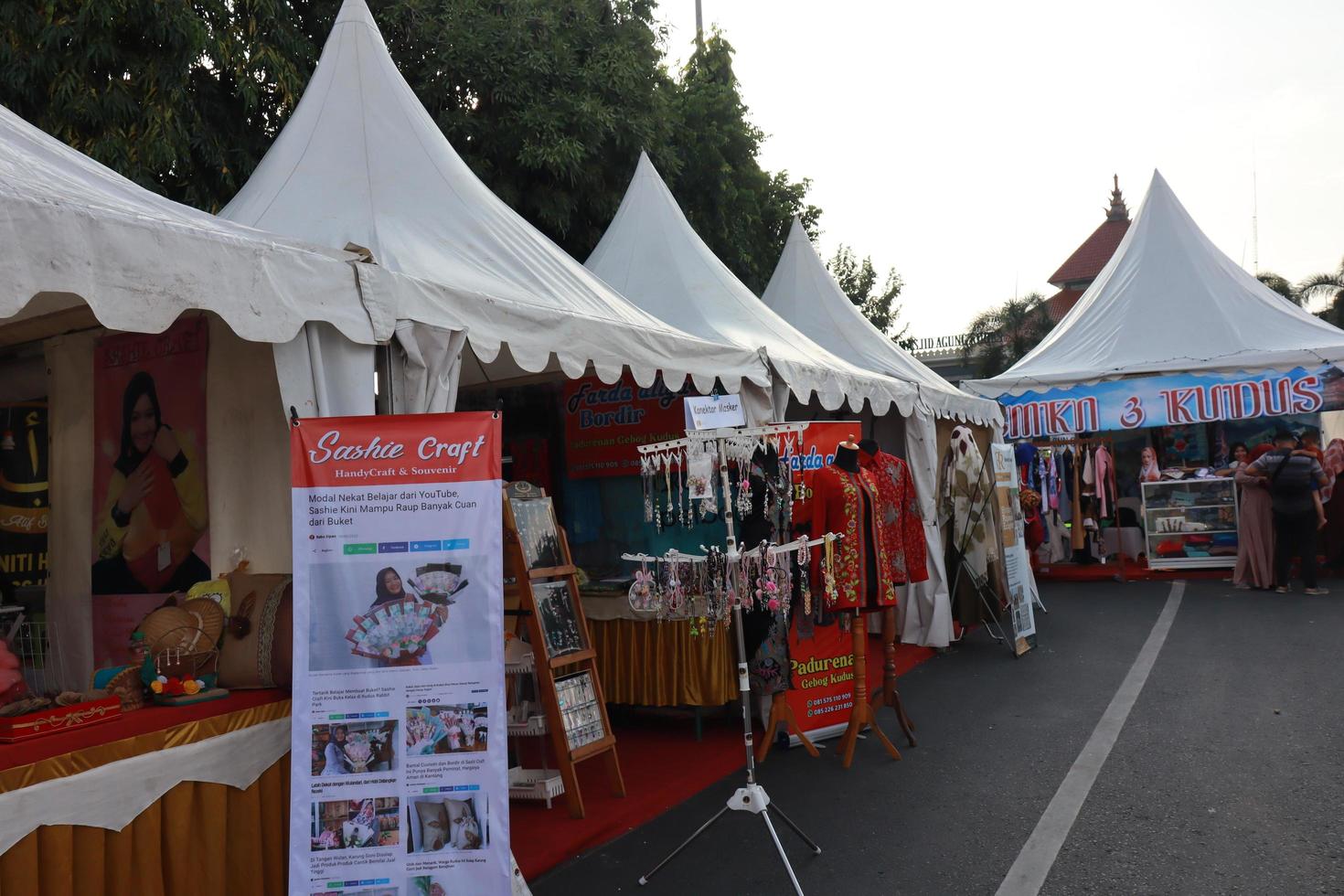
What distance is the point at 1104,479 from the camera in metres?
13.5

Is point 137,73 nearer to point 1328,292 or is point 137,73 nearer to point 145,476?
point 145,476

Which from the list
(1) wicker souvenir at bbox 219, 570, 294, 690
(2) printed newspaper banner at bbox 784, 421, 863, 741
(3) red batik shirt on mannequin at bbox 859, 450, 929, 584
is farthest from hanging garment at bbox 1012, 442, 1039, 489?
(1) wicker souvenir at bbox 219, 570, 294, 690

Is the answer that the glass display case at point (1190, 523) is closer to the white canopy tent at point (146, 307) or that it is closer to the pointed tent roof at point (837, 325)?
the pointed tent roof at point (837, 325)

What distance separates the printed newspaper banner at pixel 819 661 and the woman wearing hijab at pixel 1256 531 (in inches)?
303

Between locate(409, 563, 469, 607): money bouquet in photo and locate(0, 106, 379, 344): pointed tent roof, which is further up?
locate(0, 106, 379, 344): pointed tent roof

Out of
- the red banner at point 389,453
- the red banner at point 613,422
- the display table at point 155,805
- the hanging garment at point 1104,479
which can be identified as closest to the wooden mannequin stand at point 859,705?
the red banner at point 613,422

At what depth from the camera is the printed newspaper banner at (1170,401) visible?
507 inches

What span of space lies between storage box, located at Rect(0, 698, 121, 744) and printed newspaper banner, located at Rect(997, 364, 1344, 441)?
43.8 feet

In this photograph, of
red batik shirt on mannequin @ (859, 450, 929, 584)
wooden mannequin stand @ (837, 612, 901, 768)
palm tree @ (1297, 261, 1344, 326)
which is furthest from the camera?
palm tree @ (1297, 261, 1344, 326)

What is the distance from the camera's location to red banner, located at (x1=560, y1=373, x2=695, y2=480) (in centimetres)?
701

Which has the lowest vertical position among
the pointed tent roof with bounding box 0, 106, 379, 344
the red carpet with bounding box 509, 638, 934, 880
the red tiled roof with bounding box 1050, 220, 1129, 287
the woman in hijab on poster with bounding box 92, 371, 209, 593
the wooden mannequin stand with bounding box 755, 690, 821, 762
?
the red carpet with bounding box 509, 638, 934, 880

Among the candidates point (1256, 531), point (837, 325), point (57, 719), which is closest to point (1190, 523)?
point (1256, 531)

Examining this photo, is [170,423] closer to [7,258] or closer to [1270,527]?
[7,258]

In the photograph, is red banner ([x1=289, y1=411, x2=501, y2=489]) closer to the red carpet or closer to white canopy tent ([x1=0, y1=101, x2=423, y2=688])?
white canopy tent ([x1=0, y1=101, x2=423, y2=688])
